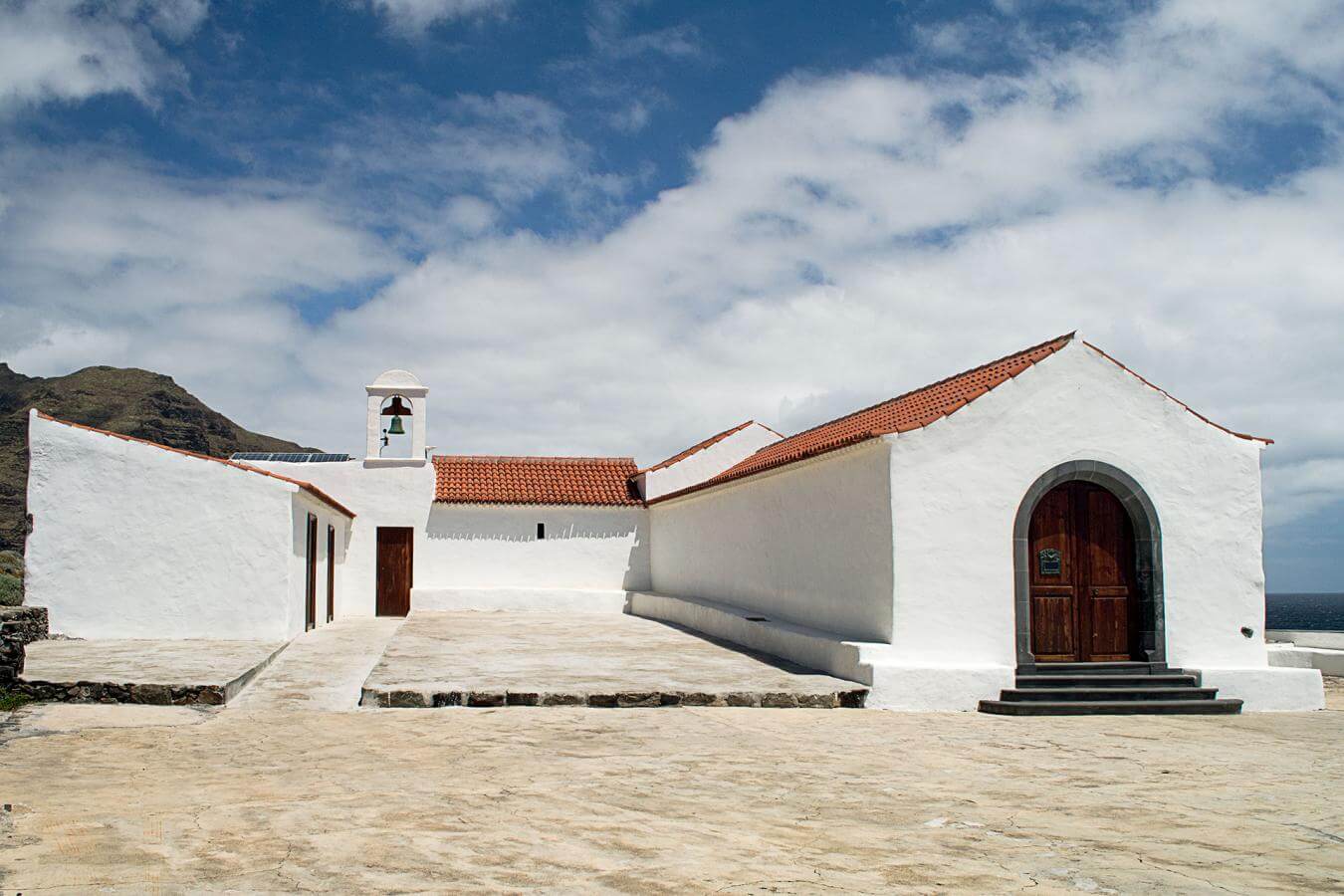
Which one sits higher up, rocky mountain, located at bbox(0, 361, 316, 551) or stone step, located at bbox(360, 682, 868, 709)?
rocky mountain, located at bbox(0, 361, 316, 551)

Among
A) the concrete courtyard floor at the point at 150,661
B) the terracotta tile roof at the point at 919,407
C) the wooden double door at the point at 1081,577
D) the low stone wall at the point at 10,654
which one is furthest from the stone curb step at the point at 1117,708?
the low stone wall at the point at 10,654

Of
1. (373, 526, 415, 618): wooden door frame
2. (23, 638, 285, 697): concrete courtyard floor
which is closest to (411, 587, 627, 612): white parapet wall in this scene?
(373, 526, 415, 618): wooden door frame

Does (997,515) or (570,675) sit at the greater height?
(997,515)

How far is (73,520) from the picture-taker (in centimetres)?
1394

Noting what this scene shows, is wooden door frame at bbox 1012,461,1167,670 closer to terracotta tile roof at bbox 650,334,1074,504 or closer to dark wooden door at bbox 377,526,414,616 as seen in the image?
terracotta tile roof at bbox 650,334,1074,504

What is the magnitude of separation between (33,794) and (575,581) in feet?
58.3

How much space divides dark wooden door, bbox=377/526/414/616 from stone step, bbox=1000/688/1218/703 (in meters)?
15.6

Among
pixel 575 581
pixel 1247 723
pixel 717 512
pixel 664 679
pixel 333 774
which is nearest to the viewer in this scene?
pixel 333 774

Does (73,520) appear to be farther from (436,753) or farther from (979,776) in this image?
(979,776)

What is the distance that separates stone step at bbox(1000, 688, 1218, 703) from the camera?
32.7 ft

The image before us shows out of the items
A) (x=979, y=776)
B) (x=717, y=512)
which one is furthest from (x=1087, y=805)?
(x=717, y=512)

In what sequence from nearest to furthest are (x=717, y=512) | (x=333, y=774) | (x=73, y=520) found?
(x=333, y=774) → (x=73, y=520) → (x=717, y=512)

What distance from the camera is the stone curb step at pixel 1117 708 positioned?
9.68m

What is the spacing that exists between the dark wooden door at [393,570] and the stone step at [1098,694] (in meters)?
15.6
